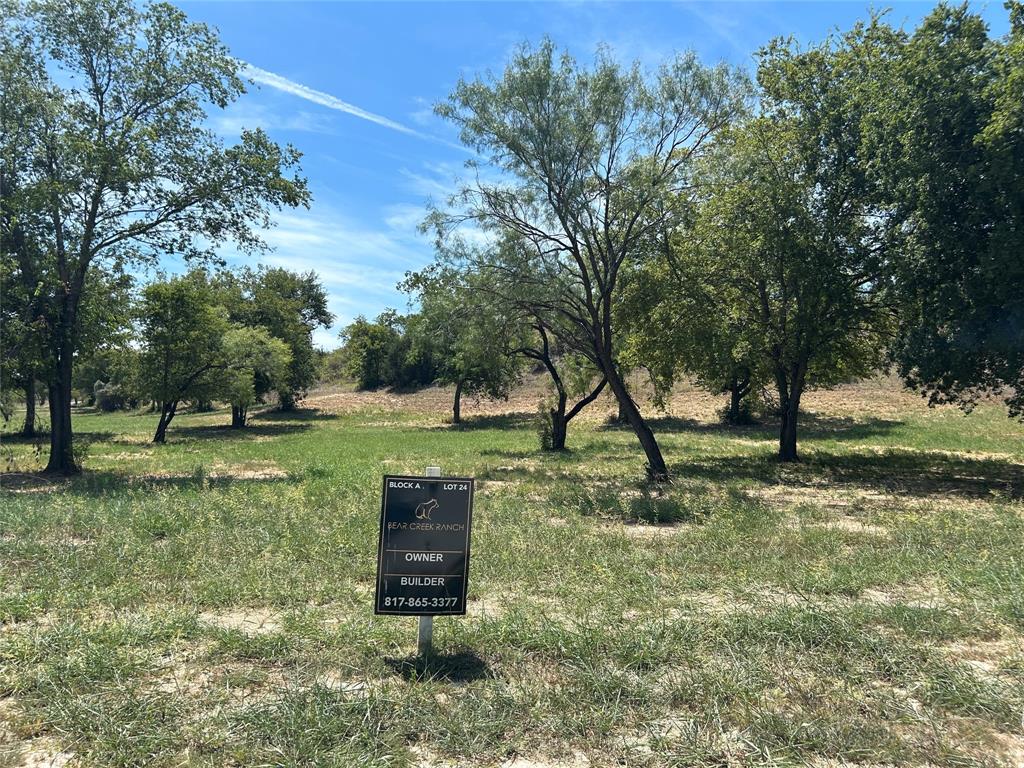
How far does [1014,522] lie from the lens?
895cm

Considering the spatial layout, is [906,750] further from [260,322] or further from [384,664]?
[260,322]

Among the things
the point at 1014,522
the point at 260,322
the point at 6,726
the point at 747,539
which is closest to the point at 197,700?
the point at 6,726

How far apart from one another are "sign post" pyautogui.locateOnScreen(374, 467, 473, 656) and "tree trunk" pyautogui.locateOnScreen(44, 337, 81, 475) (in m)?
15.2

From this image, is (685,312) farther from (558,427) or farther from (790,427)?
(558,427)

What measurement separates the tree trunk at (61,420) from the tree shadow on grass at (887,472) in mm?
15369

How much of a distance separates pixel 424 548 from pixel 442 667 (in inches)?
30.6

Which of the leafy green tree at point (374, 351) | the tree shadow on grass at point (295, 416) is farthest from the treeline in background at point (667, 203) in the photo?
the leafy green tree at point (374, 351)

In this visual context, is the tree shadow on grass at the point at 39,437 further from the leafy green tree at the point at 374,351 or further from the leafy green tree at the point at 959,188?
the leafy green tree at the point at 959,188

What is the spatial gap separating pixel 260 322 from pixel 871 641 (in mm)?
55323

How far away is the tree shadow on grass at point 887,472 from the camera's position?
13680 millimetres

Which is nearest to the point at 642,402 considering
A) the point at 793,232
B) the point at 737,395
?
the point at 737,395

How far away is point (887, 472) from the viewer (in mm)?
16609

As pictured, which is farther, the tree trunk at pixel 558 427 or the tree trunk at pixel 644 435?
the tree trunk at pixel 558 427

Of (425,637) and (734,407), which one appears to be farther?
(734,407)
